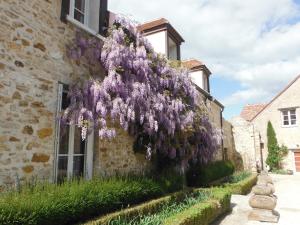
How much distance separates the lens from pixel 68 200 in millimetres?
4422

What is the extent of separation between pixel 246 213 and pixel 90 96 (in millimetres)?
5721

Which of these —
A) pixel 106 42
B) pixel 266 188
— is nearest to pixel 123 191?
pixel 106 42

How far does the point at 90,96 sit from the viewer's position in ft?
19.7

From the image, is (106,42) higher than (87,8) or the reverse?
the reverse

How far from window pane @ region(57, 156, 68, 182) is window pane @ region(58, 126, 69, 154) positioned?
134 mm

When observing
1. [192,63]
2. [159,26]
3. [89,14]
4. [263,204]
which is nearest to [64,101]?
[89,14]

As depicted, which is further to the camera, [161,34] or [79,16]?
[161,34]

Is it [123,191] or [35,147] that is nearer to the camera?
[35,147]

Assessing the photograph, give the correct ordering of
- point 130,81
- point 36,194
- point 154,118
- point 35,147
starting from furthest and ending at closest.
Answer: point 154,118 → point 130,81 → point 35,147 → point 36,194

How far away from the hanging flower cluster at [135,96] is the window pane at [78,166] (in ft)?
2.39

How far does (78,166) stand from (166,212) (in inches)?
88.6

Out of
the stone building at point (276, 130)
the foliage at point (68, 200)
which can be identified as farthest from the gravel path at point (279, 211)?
the stone building at point (276, 130)

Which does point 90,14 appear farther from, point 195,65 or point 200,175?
point 195,65

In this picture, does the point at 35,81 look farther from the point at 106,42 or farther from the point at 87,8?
the point at 87,8
